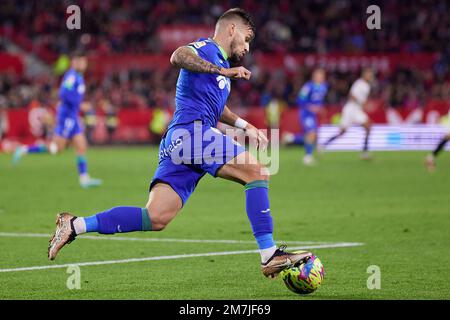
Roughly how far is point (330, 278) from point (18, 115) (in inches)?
1055

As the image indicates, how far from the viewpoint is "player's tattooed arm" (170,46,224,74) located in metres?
7.69

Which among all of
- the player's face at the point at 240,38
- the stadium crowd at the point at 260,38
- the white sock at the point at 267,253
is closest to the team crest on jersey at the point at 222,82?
the player's face at the point at 240,38

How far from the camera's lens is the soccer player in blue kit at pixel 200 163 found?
25.0ft

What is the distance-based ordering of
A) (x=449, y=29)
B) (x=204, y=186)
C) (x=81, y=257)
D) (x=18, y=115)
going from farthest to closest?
(x=449, y=29) → (x=18, y=115) → (x=204, y=186) → (x=81, y=257)

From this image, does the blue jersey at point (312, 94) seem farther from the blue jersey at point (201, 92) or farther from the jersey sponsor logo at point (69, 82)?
the blue jersey at point (201, 92)

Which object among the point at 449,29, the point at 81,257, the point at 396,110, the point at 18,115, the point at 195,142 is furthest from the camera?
the point at 449,29

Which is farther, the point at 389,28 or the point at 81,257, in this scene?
the point at 389,28

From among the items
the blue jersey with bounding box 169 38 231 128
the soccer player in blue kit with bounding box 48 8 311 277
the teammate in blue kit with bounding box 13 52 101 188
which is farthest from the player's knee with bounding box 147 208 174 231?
the teammate in blue kit with bounding box 13 52 101 188

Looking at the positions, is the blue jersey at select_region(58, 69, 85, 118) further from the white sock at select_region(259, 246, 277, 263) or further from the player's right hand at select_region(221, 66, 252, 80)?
the white sock at select_region(259, 246, 277, 263)

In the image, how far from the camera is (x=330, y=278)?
818cm

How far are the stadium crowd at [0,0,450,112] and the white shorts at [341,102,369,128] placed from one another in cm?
1062
